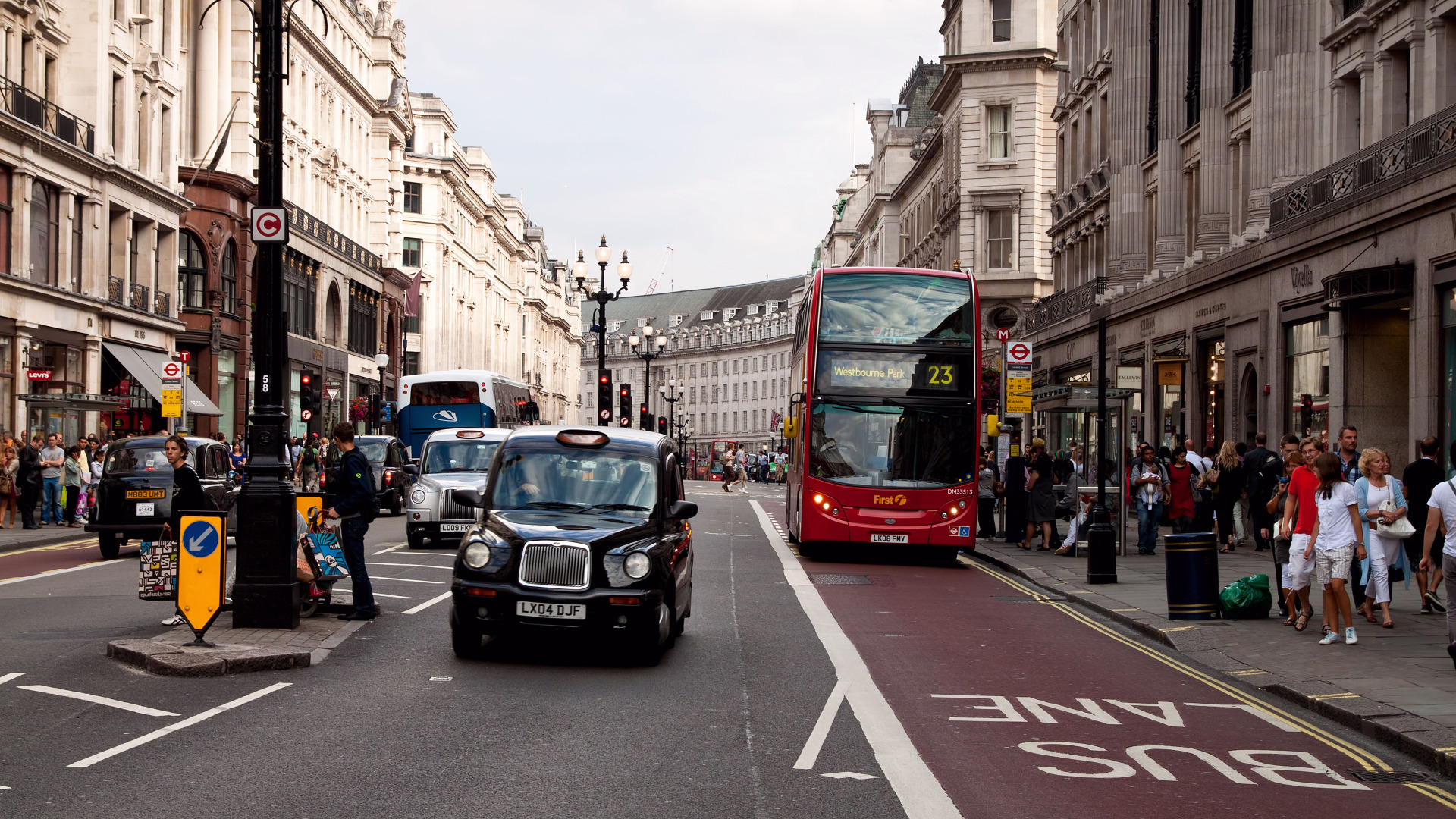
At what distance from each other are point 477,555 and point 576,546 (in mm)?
777

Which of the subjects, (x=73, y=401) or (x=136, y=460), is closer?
(x=136, y=460)

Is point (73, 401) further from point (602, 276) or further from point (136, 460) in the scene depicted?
point (602, 276)

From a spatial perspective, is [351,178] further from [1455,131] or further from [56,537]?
[1455,131]

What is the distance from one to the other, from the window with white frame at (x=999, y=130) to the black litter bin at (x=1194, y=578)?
4712 cm

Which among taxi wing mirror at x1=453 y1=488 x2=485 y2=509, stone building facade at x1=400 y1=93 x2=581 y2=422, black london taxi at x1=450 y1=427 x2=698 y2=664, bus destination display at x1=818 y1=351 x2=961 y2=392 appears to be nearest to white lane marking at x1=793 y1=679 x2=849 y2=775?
black london taxi at x1=450 y1=427 x2=698 y2=664

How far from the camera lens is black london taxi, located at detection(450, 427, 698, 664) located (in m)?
11.4

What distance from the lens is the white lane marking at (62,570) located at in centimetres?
1825

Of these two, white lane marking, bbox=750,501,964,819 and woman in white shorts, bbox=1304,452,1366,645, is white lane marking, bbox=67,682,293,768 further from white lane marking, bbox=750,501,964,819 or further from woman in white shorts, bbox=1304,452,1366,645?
woman in white shorts, bbox=1304,452,1366,645

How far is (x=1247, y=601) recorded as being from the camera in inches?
613

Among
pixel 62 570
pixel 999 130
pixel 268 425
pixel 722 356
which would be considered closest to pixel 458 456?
pixel 62 570

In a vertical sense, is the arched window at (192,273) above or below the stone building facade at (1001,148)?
below

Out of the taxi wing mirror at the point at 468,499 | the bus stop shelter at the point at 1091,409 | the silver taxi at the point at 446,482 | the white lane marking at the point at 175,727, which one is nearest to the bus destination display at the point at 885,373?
the bus stop shelter at the point at 1091,409

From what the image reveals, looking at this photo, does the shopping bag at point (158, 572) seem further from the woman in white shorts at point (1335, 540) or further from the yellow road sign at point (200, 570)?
the woman in white shorts at point (1335, 540)

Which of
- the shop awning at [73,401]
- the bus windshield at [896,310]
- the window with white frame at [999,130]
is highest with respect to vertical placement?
the window with white frame at [999,130]
